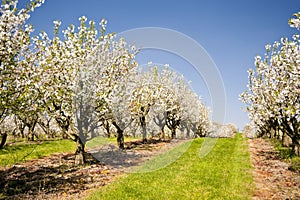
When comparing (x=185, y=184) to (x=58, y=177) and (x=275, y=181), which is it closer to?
(x=275, y=181)

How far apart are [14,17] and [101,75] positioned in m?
7.54

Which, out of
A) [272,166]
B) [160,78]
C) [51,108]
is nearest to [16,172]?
[51,108]

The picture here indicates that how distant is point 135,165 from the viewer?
18.6m

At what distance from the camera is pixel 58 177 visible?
14625 millimetres

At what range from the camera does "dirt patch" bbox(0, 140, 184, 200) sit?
38.1 ft

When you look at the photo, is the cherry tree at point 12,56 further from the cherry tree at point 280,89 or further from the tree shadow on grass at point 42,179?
the cherry tree at point 280,89

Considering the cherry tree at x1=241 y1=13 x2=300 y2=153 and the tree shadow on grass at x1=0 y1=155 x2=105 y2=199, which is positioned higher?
the cherry tree at x1=241 y1=13 x2=300 y2=153

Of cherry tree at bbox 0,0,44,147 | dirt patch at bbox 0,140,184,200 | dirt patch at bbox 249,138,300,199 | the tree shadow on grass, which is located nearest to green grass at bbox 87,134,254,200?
dirt patch at bbox 249,138,300,199

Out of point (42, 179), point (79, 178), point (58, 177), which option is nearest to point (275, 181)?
point (79, 178)

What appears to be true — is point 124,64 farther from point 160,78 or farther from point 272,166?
point 160,78

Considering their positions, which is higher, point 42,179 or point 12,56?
point 12,56

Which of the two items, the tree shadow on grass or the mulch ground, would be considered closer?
the mulch ground

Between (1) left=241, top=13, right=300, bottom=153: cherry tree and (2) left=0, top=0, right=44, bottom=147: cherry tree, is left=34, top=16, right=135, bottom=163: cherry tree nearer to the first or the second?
(2) left=0, top=0, right=44, bottom=147: cherry tree

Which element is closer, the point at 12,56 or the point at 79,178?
the point at 12,56
